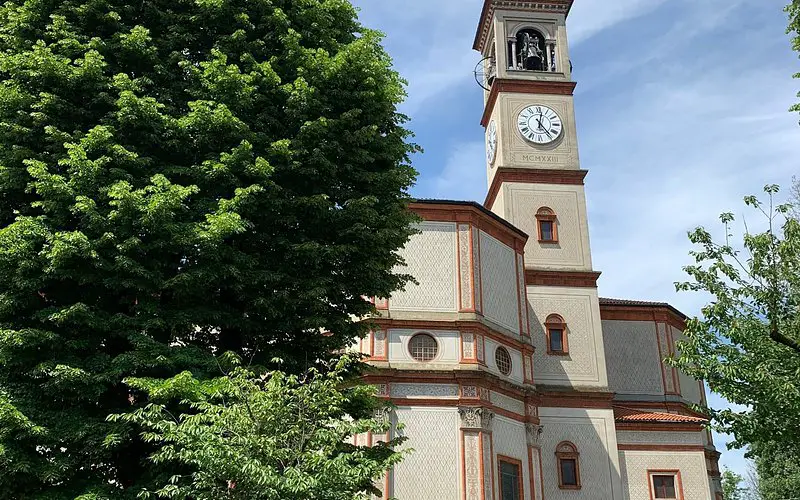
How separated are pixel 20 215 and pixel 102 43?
335cm

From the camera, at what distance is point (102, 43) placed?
13.6m

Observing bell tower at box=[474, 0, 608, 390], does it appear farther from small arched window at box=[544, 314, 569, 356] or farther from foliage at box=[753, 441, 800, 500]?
foliage at box=[753, 441, 800, 500]

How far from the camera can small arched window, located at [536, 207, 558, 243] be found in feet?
105

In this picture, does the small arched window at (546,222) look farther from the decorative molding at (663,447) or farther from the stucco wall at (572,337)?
the decorative molding at (663,447)

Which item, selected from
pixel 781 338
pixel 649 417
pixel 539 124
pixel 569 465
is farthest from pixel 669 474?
pixel 781 338

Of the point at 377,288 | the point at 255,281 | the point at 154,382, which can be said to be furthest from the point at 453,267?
the point at 154,382

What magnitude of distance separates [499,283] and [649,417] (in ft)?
30.8

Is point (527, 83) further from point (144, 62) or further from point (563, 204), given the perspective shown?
point (144, 62)

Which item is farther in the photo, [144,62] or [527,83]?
[527,83]

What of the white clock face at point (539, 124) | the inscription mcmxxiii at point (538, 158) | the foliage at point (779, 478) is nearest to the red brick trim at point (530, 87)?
the white clock face at point (539, 124)

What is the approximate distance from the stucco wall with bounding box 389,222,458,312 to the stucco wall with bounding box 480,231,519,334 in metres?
1.22

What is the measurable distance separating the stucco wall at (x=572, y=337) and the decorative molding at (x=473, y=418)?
5794 millimetres

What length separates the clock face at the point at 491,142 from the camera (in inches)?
1368

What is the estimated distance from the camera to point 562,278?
101ft
